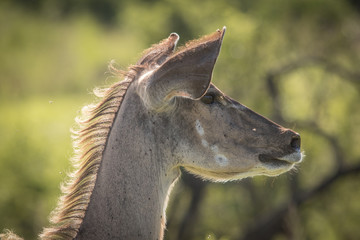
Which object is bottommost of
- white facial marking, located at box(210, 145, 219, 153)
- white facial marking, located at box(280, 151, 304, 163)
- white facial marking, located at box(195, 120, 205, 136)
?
white facial marking, located at box(280, 151, 304, 163)

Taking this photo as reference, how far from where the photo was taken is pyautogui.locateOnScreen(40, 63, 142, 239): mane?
4836 millimetres

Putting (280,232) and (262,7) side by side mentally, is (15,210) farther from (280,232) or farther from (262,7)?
(262,7)

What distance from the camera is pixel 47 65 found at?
3275cm

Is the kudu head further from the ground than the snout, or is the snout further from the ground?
Result: the kudu head

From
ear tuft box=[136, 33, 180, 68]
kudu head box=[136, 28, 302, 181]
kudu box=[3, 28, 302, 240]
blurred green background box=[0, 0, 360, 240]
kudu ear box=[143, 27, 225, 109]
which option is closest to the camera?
kudu ear box=[143, 27, 225, 109]

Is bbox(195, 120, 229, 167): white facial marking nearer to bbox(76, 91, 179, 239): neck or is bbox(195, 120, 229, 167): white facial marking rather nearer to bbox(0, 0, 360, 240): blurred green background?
bbox(76, 91, 179, 239): neck

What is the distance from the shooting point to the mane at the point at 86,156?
4836 mm

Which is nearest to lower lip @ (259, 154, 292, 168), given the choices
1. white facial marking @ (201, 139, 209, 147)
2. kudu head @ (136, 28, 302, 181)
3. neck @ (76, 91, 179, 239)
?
kudu head @ (136, 28, 302, 181)

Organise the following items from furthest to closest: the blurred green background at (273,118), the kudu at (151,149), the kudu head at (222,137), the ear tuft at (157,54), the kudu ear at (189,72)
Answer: the blurred green background at (273,118), the ear tuft at (157,54), the kudu head at (222,137), the kudu at (151,149), the kudu ear at (189,72)

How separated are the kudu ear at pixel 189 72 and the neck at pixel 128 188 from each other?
0.41 meters

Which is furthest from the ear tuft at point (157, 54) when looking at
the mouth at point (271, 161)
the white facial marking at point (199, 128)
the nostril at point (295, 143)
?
the nostril at point (295, 143)

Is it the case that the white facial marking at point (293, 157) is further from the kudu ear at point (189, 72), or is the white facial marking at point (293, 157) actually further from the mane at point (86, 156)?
the mane at point (86, 156)

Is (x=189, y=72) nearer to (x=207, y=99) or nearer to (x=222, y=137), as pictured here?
(x=207, y=99)

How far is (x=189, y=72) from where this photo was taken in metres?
4.55
